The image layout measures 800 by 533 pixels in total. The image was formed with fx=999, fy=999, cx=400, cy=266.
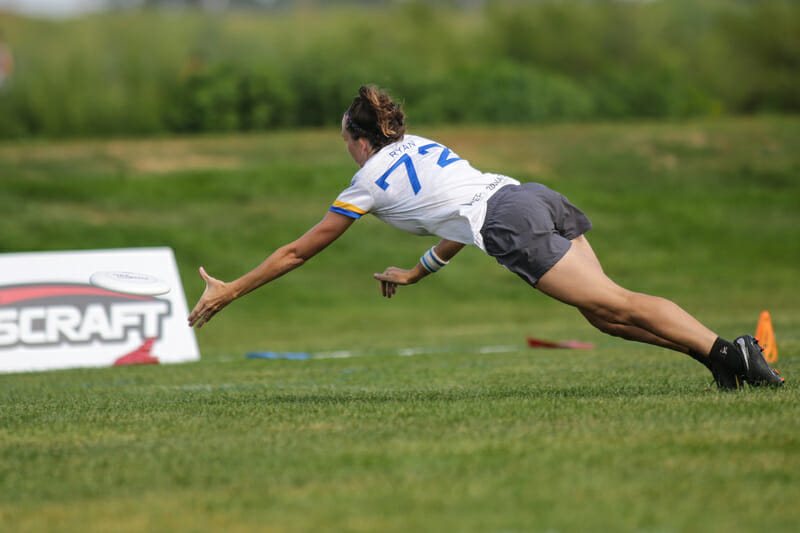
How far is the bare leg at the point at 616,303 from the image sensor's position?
17.9 feet

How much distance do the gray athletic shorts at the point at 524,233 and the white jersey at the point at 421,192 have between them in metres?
0.08

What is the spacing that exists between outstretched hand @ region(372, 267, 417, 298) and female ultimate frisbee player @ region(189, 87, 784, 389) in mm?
633

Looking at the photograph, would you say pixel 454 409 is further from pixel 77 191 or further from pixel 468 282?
pixel 77 191

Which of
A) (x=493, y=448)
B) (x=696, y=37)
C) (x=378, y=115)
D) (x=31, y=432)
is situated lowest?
(x=31, y=432)

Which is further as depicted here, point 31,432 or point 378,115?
point 378,115

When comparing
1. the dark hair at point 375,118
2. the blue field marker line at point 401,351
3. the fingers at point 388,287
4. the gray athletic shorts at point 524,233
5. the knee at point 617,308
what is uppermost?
the dark hair at point 375,118

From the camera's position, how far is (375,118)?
5.76 meters

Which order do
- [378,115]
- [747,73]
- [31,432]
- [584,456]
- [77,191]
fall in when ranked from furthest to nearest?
1. [747,73]
2. [77,191]
3. [378,115]
4. [31,432]
5. [584,456]

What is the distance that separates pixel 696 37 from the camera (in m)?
71.9

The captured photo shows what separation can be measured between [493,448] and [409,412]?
1211 millimetres

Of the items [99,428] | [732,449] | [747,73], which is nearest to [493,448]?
[732,449]

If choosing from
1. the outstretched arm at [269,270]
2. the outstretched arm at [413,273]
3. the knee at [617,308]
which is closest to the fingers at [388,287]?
the outstretched arm at [413,273]

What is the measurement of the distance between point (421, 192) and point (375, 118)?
51cm

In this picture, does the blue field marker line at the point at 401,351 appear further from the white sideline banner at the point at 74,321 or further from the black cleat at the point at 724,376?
the black cleat at the point at 724,376
